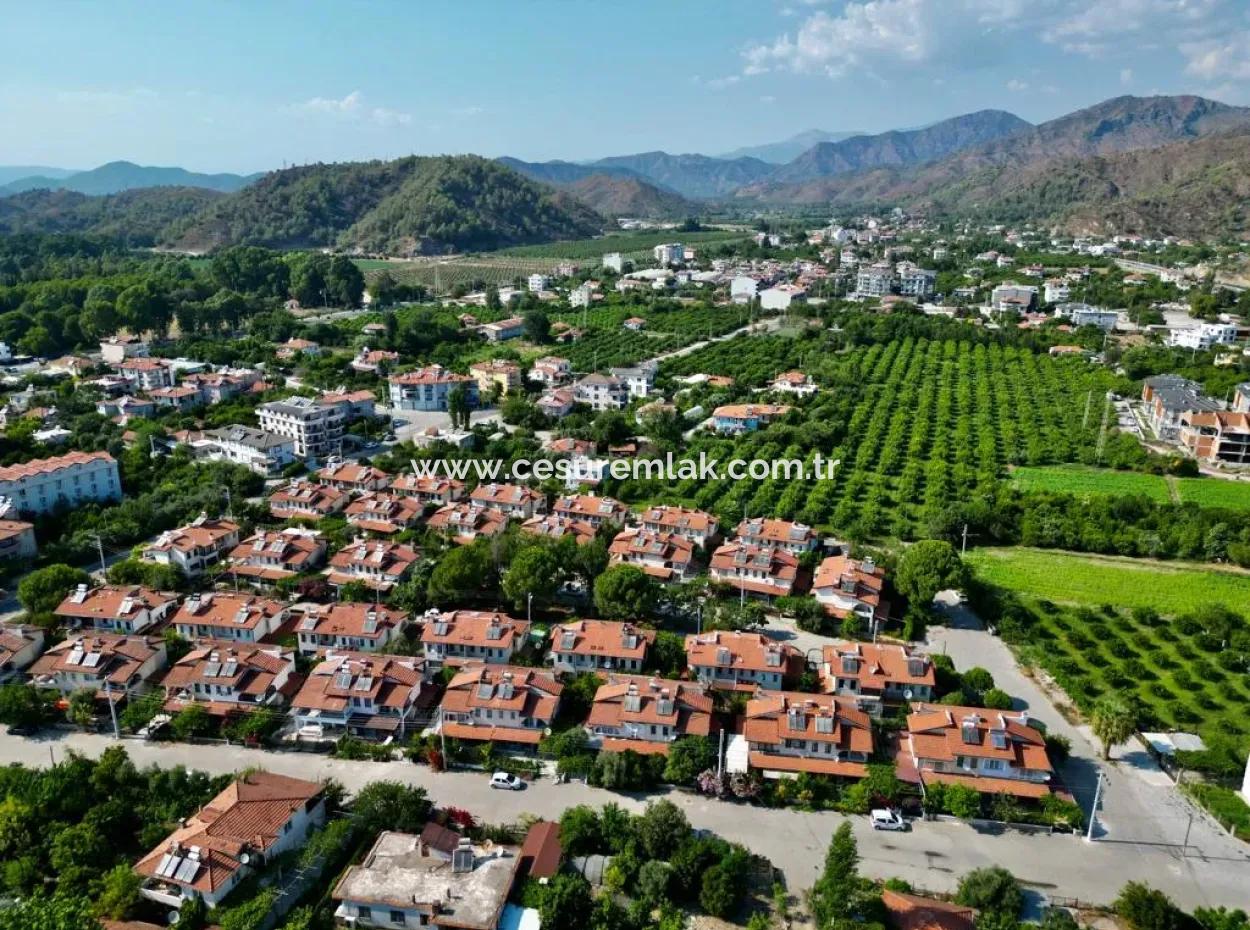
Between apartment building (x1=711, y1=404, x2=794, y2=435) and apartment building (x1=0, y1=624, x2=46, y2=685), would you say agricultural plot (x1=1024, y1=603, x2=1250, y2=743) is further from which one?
apartment building (x1=0, y1=624, x2=46, y2=685)

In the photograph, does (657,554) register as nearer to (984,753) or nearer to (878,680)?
(878,680)

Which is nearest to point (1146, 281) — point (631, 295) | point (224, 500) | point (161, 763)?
point (631, 295)

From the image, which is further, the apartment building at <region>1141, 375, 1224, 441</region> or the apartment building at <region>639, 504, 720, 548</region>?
the apartment building at <region>1141, 375, 1224, 441</region>

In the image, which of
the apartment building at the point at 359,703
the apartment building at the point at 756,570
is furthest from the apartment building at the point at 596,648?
the apartment building at the point at 756,570

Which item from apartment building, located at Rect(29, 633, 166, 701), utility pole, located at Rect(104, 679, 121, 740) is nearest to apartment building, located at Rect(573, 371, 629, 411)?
apartment building, located at Rect(29, 633, 166, 701)

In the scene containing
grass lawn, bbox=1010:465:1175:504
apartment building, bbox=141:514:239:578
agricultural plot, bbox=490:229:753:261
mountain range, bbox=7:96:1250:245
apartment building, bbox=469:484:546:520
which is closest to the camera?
apartment building, bbox=141:514:239:578

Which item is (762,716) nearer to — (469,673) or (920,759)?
(920,759)
